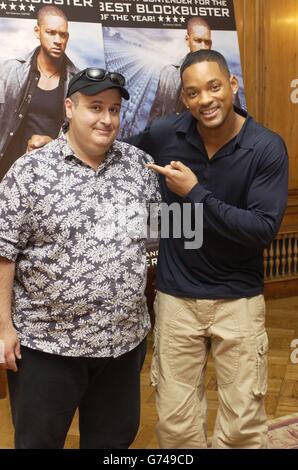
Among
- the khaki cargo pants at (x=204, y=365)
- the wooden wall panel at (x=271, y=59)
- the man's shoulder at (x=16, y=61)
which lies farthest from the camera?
the wooden wall panel at (x=271, y=59)

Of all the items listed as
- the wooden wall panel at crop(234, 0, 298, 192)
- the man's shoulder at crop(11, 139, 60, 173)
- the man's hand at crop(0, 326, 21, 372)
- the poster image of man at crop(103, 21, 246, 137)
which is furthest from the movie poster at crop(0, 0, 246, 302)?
the man's hand at crop(0, 326, 21, 372)

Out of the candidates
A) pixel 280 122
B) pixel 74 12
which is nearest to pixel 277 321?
pixel 280 122

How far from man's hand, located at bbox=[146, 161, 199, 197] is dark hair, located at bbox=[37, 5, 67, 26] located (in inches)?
52.3

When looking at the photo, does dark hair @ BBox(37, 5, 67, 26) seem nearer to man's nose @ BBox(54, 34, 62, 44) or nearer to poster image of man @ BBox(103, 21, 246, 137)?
man's nose @ BBox(54, 34, 62, 44)

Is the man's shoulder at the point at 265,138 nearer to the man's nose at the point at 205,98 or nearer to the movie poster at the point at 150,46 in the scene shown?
the man's nose at the point at 205,98

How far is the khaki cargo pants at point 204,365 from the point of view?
185 cm

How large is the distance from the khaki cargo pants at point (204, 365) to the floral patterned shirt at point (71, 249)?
247 mm

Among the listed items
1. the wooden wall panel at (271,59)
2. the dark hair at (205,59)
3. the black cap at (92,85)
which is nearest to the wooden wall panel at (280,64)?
the wooden wall panel at (271,59)

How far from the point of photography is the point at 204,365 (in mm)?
1953

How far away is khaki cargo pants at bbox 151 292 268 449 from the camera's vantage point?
6.07 feet

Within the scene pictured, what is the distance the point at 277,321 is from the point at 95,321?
2.70m

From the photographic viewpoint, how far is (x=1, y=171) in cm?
266

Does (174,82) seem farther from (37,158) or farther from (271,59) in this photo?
(37,158)
